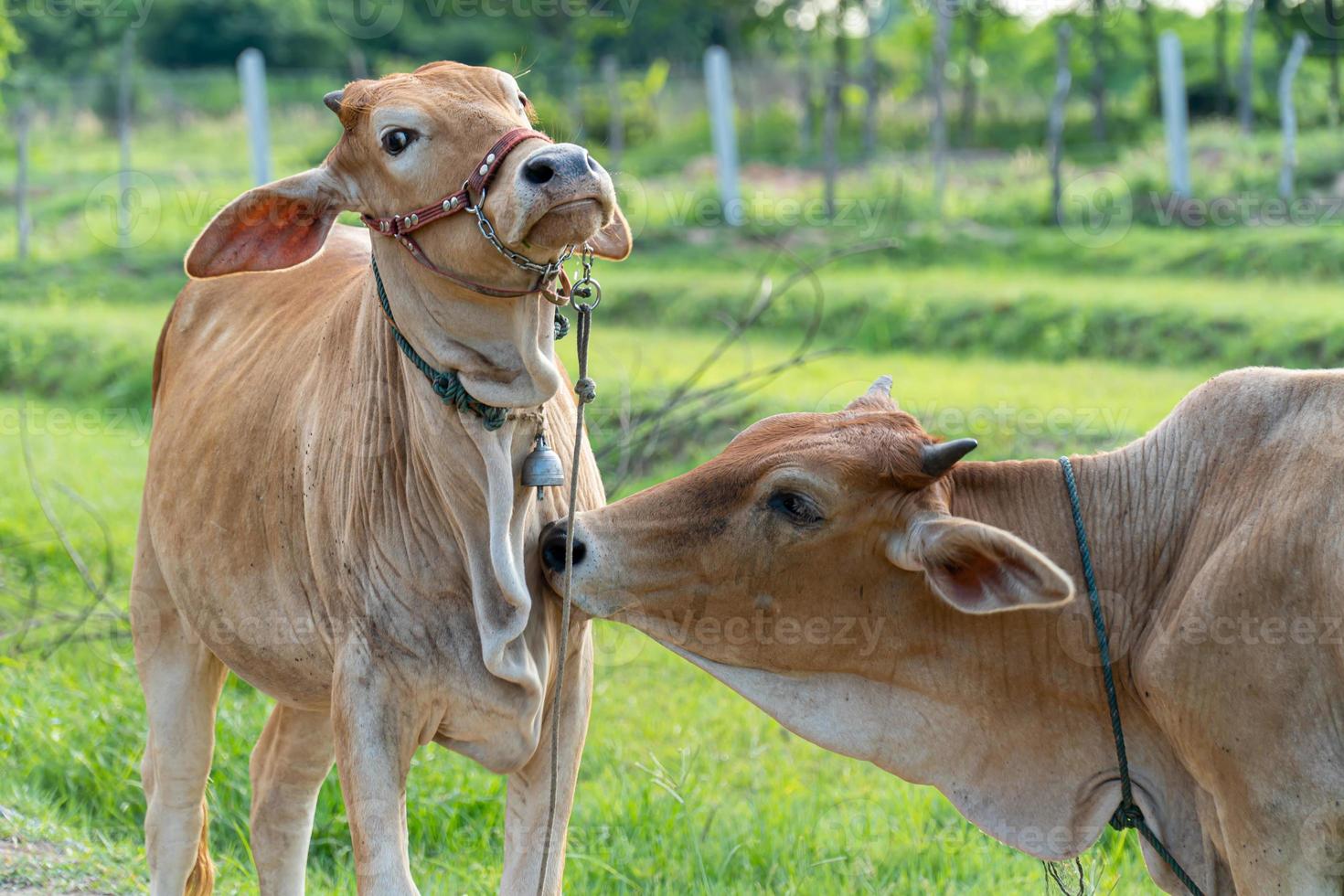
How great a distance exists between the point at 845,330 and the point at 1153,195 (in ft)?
12.1

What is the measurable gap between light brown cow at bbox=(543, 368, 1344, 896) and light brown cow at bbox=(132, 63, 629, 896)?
0.22 meters

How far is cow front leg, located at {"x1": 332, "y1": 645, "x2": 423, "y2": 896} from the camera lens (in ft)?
9.53

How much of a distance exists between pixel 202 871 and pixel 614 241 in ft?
6.76

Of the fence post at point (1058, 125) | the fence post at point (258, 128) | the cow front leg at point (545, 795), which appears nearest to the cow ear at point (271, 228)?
the cow front leg at point (545, 795)

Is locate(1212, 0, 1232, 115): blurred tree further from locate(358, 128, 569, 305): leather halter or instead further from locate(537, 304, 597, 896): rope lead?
locate(358, 128, 569, 305): leather halter

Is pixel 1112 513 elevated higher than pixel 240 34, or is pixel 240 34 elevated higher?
pixel 240 34

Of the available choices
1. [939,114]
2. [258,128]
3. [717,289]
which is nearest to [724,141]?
[939,114]

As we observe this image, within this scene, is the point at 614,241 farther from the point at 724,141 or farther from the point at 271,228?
the point at 724,141

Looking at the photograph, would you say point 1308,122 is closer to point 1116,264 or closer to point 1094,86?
point 1116,264

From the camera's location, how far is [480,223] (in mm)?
2744

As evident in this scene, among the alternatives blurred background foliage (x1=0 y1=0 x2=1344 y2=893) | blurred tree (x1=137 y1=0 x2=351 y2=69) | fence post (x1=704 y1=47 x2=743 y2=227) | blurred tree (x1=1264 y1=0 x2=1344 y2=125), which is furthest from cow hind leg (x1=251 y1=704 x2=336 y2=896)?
blurred tree (x1=137 y1=0 x2=351 y2=69)

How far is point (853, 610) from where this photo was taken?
3.11m

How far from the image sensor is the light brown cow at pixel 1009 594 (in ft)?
9.12

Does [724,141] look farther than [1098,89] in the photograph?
No
